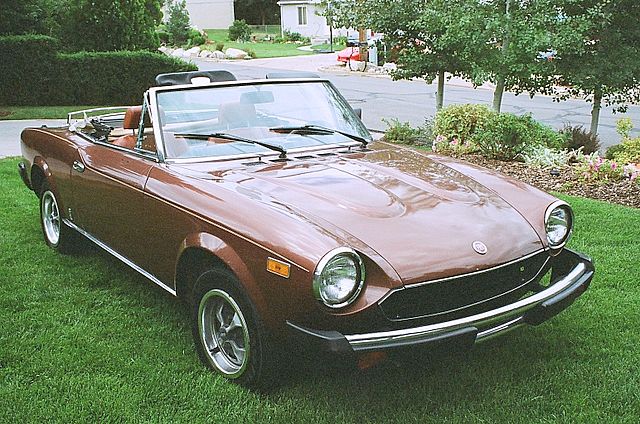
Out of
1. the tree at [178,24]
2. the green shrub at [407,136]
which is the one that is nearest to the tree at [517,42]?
the green shrub at [407,136]

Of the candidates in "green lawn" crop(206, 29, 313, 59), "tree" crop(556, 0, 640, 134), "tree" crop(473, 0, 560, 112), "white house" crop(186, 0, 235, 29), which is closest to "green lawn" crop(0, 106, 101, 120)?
"tree" crop(473, 0, 560, 112)

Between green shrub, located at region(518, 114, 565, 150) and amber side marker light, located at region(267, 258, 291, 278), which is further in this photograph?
green shrub, located at region(518, 114, 565, 150)

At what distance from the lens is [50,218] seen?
18.9ft

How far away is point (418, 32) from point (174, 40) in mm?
37338

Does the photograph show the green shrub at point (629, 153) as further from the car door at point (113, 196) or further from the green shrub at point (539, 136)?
the car door at point (113, 196)

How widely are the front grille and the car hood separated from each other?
0.05 m

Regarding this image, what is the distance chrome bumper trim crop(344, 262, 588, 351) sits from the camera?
2.89 metres

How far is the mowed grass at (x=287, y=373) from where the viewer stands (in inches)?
129

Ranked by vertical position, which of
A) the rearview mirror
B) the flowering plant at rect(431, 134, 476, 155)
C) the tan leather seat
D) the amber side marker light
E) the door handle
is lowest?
the flowering plant at rect(431, 134, 476, 155)

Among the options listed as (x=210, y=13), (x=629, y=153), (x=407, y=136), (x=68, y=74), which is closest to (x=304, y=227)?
(x=629, y=153)

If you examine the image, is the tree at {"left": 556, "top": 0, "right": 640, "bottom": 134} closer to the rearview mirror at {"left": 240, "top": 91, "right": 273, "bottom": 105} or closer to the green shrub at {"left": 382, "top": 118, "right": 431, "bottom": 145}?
the green shrub at {"left": 382, "top": 118, "right": 431, "bottom": 145}

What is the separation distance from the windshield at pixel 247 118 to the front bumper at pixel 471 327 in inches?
61.5

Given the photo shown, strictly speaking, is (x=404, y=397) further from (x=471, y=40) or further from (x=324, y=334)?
(x=471, y=40)

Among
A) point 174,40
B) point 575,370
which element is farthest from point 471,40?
point 174,40
